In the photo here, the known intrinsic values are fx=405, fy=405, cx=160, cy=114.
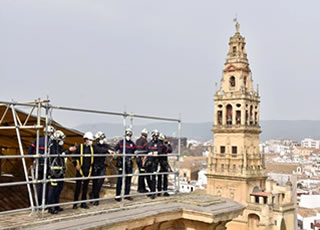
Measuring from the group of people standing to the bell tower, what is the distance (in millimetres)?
43464

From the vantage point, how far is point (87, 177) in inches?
271

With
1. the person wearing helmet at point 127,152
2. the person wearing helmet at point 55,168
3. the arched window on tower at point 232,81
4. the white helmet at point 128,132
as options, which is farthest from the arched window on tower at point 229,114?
the person wearing helmet at point 55,168

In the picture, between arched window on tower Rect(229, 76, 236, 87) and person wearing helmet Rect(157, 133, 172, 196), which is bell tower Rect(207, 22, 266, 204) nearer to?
arched window on tower Rect(229, 76, 236, 87)

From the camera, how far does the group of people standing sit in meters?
6.63

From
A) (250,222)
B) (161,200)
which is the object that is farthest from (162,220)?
(250,222)


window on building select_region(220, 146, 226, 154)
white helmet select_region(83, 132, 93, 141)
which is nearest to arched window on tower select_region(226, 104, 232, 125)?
window on building select_region(220, 146, 226, 154)

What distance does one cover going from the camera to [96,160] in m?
7.34

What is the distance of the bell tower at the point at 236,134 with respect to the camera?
169 ft

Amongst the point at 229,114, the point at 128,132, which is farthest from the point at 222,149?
the point at 128,132

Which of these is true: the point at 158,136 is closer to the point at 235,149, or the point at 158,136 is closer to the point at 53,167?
the point at 53,167

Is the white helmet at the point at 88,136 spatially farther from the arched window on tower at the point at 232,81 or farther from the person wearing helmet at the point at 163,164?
the arched window on tower at the point at 232,81

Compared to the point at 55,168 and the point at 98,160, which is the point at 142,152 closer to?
the point at 98,160

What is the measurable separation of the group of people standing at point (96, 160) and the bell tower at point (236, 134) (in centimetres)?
4346

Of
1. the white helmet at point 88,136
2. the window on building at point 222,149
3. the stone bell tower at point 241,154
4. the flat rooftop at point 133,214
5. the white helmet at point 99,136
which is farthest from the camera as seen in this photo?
the window on building at point 222,149
